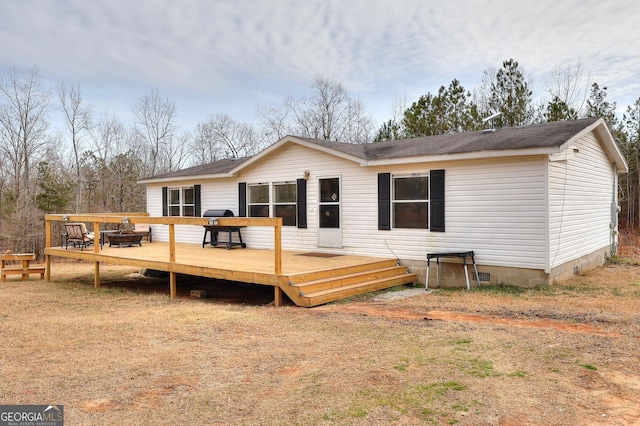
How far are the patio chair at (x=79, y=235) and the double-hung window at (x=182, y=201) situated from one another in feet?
9.94

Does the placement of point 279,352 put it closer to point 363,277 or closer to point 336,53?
point 363,277

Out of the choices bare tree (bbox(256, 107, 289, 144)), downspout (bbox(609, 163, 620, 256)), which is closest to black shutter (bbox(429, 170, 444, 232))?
downspout (bbox(609, 163, 620, 256))

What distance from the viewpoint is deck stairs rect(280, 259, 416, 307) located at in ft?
24.7

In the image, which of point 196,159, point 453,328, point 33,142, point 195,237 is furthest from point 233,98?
point 453,328

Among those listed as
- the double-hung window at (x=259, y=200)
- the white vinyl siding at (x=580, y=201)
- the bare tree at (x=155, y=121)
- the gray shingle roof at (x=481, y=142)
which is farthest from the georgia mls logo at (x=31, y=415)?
the bare tree at (x=155, y=121)

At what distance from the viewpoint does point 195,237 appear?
1416cm

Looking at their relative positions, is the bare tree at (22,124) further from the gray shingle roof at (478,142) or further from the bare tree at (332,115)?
the gray shingle roof at (478,142)

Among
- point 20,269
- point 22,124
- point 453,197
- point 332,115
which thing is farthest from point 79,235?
point 332,115

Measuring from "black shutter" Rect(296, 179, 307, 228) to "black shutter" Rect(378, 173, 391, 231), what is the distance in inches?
83.8

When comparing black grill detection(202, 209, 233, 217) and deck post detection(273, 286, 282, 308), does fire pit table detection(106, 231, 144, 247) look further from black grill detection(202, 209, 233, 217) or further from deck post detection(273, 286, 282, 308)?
deck post detection(273, 286, 282, 308)

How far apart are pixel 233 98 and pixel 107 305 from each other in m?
→ 24.7

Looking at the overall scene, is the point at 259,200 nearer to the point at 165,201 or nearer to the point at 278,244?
the point at 165,201

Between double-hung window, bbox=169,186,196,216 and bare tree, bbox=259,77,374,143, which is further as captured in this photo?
bare tree, bbox=259,77,374,143

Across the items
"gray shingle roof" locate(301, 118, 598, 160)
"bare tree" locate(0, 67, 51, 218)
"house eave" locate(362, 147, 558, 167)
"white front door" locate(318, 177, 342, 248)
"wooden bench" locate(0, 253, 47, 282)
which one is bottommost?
"wooden bench" locate(0, 253, 47, 282)
